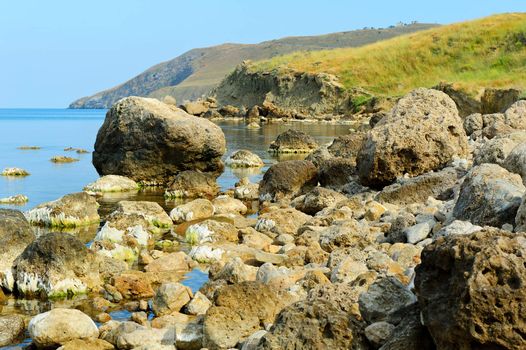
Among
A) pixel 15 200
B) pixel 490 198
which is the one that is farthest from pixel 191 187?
pixel 490 198

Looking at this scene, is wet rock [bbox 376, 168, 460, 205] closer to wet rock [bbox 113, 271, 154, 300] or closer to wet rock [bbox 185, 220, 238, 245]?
wet rock [bbox 185, 220, 238, 245]

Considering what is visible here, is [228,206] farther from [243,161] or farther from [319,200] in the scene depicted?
[243,161]

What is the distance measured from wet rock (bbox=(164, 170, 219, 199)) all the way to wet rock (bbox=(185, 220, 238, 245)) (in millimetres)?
7115

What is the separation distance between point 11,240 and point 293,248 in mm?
5090

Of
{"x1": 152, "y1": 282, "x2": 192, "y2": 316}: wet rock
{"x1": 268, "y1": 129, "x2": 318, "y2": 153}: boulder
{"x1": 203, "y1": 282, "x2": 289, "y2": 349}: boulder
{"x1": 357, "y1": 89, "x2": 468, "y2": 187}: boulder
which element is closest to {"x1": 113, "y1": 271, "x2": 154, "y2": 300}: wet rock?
{"x1": 152, "y1": 282, "x2": 192, "y2": 316}: wet rock

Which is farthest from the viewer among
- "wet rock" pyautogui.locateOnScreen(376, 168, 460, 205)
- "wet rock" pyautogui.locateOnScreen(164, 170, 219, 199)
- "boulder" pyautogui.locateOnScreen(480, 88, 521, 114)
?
"boulder" pyautogui.locateOnScreen(480, 88, 521, 114)

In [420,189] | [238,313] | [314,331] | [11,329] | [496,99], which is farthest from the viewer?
[496,99]

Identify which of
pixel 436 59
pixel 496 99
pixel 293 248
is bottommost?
pixel 496 99

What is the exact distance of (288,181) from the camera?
822 inches

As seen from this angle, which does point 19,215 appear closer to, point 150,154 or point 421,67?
point 150,154

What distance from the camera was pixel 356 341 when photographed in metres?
6.71

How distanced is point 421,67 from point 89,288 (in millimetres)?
72267

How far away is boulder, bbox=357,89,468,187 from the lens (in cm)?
1805

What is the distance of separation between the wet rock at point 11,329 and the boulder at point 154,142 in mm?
15540
